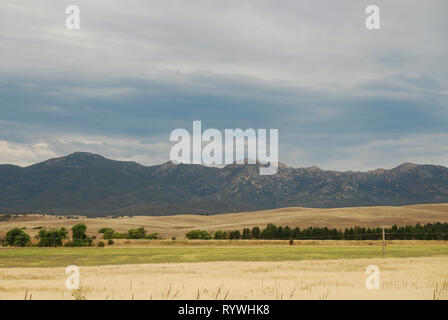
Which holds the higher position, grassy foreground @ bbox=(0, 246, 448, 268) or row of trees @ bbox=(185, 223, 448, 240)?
grassy foreground @ bbox=(0, 246, 448, 268)

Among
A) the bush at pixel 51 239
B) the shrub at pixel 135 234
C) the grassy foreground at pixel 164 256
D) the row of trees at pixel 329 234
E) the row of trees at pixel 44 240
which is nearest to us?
the grassy foreground at pixel 164 256

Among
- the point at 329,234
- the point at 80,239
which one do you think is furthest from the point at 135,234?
the point at 329,234

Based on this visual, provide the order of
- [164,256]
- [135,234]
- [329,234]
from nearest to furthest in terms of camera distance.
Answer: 1. [164,256]
2. [135,234]
3. [329,234]

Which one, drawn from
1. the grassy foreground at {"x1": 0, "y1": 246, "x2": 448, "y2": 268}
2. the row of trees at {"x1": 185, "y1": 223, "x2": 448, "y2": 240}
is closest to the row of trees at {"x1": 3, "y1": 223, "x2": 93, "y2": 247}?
the grassy foreground at {"x1": 0, "y1": 246, "x2": 448, "y2": 268}

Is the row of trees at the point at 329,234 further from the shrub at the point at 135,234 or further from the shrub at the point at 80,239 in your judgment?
the shrub at the point at 80,239

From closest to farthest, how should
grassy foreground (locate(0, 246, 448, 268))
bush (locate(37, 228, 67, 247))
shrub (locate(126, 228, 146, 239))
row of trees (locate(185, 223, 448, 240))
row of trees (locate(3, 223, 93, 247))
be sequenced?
grassy foreground (locate(0, 246, 448, 268)), row of trees (locate(3, 223, 93, 247)), bush (locate(37, 228, 67, 247)), row of trees (locate(185, 223, 448, 240)), shrub (locate(126, 228, 146, 239))

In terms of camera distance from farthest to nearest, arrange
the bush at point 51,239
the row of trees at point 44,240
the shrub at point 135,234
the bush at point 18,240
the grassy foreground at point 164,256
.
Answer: the shrub at point 135,234 < the bush at point 51,239 < the row of trees at point 44,240 < the bush at point 18,240 < the grassy foreground at point 164,256

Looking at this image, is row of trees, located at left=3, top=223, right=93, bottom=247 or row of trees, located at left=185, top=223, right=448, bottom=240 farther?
row of trees, located at left=185, top=223, right=448, bottom=240

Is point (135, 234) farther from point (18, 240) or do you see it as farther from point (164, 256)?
point (164, 256)

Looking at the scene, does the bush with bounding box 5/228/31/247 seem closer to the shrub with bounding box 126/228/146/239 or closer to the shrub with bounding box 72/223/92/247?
the shrub with bounding box 72/223/92/247

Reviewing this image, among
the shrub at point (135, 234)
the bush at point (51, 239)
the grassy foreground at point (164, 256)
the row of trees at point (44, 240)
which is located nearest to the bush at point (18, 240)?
the row of trees at point (44, 240)

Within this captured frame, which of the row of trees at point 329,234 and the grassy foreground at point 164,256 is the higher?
the grassy foreground at point 164,256
